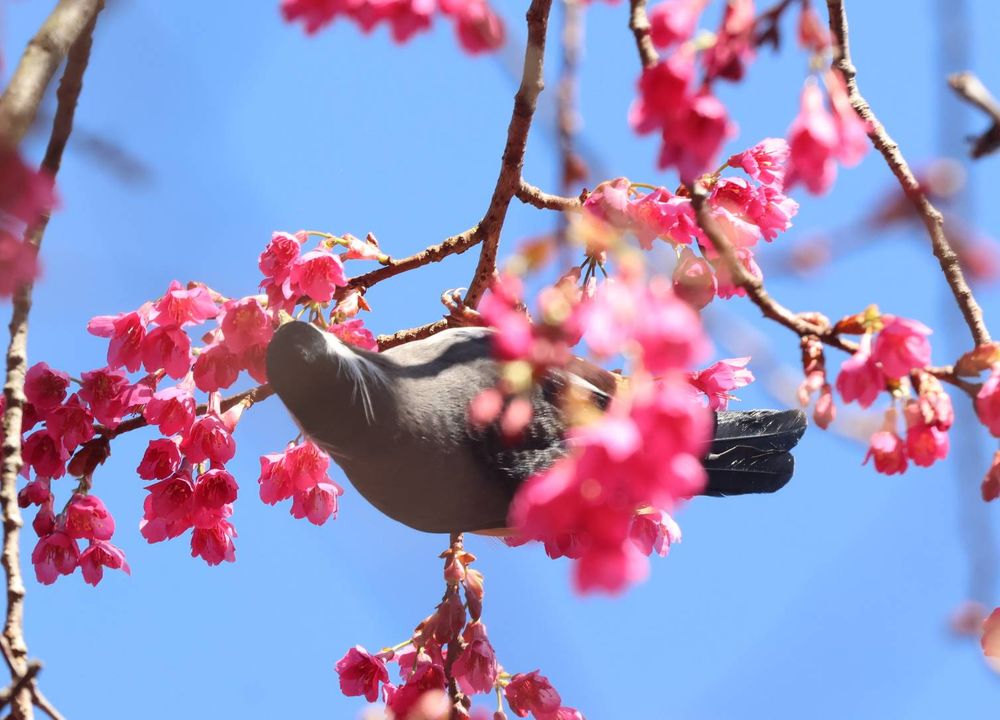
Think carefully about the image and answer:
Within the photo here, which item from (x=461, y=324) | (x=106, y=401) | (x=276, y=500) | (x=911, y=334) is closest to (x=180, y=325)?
(x=106, y=401)

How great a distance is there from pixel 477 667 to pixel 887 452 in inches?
43.5

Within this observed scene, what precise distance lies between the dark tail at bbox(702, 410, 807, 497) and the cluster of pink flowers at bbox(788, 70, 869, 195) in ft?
4.69

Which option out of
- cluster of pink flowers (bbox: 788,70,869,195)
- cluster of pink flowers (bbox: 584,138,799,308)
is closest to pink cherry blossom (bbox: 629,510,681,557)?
cluster of pink flowers (bbox: 584,138,799,308)

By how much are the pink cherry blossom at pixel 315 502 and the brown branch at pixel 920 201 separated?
53.1 inches

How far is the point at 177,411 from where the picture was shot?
2279 millimetres

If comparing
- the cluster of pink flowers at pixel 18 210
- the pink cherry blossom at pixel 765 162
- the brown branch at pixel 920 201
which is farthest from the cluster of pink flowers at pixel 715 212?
the cluster of pink flowers at pixel 18 210

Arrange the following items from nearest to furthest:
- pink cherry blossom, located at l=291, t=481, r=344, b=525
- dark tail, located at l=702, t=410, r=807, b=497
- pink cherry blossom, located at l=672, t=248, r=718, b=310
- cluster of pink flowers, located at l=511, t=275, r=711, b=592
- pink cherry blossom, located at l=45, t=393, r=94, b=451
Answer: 1. cluster of pink flowers, located at l=511, t=275, r=711, b=592
2. pink cherry blossom, located at l=672, t=248, r=718, b=310
3. pink cherry blossom, located at l=45, t=393, r=94, b=451
4. pink cherry blossom, located at l=291, t=481, r=344, b=525
5. dark tail, located at l=702, t=410, r=807, b=497

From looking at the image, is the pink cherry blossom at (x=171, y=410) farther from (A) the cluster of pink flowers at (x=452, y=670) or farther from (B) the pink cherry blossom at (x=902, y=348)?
(B) the pink cherry blossom at (x=902, y=348)

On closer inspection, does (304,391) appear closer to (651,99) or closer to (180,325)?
(180,325)

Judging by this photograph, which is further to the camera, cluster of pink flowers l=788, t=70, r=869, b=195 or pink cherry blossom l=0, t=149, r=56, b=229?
cluster of pink flowers l=788, t=70, r=869, b=195

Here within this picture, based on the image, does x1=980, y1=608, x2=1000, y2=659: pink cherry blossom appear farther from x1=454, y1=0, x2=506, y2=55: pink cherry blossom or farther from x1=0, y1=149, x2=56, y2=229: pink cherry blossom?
x1=0, y1=149, x2=56, y2=229: pink cherry blossom

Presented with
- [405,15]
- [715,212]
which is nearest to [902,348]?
[405,15]

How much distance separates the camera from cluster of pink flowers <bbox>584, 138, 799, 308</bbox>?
2.13 m

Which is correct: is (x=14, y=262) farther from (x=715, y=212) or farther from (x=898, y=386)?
(x=715, y=212)
